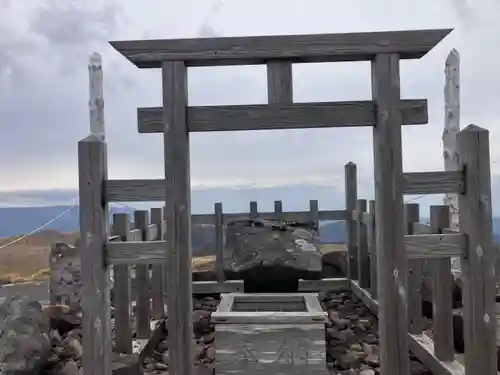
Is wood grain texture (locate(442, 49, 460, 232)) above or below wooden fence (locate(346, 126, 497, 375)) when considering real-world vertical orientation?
above

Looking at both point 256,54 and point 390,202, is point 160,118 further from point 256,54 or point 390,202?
point 390,202

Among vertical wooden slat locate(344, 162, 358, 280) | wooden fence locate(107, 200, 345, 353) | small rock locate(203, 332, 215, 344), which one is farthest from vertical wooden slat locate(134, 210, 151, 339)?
vertical wooden slat locate(344, 162, 358, 280)

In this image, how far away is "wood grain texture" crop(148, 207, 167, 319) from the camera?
19.6 feet

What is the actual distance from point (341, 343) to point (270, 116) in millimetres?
3022

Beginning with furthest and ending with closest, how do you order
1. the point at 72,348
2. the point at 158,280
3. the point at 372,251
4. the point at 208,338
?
the point at 372,251 < the point at 158,280 < the point at 208,338 < the point at 72,348

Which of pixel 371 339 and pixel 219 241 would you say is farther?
pixel 219 241

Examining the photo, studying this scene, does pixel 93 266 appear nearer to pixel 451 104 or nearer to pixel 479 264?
pixel 479 264

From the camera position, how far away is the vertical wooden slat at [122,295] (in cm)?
466

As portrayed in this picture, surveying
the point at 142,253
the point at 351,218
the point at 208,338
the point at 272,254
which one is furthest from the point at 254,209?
the point at 142,253

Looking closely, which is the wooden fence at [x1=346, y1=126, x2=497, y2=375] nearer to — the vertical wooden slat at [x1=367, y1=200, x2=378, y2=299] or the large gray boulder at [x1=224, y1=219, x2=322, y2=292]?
the large gray boulder at [x1=224, y1=219, x2=322, y2=292]

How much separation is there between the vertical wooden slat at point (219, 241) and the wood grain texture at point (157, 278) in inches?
60.8

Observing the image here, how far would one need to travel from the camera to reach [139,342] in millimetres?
5141

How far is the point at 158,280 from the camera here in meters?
5.98

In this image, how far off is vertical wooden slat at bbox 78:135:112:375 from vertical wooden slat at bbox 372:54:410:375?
193 centimetres
